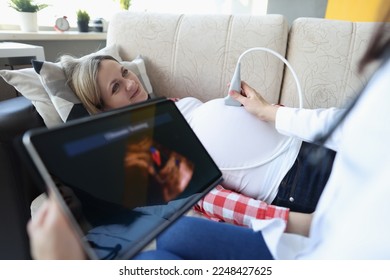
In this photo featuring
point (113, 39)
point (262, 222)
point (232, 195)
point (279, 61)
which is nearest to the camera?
point (262, 222)

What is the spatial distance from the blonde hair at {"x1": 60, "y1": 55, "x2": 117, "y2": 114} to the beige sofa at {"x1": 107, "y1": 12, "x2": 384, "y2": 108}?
1.34ft

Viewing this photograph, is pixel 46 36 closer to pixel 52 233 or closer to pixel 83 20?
pixel 83 20

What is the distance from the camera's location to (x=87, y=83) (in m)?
0.98

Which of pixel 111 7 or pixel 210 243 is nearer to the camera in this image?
pixel 210 243

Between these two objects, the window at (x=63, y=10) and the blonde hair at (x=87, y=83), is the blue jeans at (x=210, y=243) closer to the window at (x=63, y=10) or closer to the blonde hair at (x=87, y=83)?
the blonde hair at (x=87, y=83)

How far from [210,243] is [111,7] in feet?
7.22

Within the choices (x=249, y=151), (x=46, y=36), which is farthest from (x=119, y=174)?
(x=46, y=36)

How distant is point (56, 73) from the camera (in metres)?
A: 1.00

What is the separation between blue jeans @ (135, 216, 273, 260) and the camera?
1.93 feet

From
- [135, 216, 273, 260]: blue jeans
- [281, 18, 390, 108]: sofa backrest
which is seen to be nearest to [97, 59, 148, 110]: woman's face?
[135, 216, 273, 260]: blue jeans

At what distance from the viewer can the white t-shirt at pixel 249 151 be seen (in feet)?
2.78
